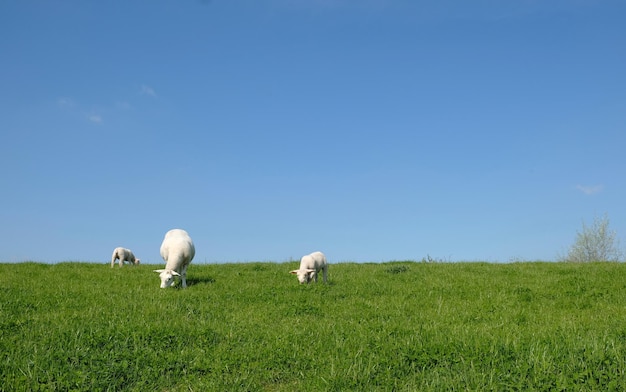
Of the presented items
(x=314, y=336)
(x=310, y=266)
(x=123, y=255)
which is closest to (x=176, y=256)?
(x=310, y=266)

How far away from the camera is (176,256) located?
17.6 m

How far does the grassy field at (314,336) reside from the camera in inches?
310

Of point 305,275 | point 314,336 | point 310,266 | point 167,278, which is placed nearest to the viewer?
point 314,336

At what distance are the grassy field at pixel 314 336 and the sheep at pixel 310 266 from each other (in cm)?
115

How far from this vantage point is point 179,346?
9.31 metres

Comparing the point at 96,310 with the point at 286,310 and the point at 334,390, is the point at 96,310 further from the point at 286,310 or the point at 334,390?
the point at 334,390

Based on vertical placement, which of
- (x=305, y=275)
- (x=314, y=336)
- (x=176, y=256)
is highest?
(x=176, y=256)

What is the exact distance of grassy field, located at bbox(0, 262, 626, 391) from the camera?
787 cm

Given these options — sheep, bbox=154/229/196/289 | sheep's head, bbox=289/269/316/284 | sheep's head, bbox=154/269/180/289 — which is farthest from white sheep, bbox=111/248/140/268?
sheep's head, bbox=289/269/316/284

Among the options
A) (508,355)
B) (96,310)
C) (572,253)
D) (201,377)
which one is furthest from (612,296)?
(572,253)

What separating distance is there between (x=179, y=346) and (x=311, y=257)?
8.73 m

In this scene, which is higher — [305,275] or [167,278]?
[305,275]

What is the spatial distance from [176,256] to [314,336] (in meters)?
9.12

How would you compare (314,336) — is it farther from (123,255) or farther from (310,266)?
(123,255)
